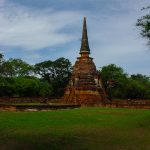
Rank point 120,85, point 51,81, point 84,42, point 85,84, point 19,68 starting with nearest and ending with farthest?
point 85,84 < point 84,42 < point 19,68 < point 120,85 < point 51,81

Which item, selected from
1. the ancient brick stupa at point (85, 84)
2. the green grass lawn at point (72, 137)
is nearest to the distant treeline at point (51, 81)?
the ancient brick stupa at point (85, 84)

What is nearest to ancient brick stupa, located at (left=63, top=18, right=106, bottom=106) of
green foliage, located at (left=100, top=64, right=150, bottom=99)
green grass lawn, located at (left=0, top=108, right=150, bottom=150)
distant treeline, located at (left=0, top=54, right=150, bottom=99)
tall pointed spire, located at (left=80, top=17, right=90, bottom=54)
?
tall pointed spire, located at (left=80, top=17, right=90, bottom=54)

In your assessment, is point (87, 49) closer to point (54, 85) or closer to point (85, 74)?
point (85, 74)

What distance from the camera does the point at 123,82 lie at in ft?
215

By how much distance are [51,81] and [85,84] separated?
76.1 ft

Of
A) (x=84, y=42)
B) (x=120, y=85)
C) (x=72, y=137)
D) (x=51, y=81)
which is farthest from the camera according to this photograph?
(x=51, y=81)

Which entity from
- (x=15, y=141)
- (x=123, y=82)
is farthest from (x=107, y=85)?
(x=15, y=141)

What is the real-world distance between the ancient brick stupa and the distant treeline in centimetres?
900

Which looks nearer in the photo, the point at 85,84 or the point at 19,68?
the point at 85,84

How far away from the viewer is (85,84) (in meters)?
47.4

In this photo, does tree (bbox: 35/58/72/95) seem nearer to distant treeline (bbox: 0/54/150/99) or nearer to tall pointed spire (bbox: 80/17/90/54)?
distant treeline (bbox: 0/54/150/99)

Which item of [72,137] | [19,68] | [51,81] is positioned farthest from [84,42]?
[72,137]

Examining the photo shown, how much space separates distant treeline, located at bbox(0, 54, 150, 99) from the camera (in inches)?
2188

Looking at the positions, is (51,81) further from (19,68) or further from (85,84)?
(85,84)
